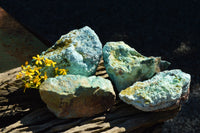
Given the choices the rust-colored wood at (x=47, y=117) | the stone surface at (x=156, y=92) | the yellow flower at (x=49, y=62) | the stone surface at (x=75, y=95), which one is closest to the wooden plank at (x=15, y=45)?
the rust-colored wood at (x=47, y=117)

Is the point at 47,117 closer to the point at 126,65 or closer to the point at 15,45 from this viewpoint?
the point at 126,65

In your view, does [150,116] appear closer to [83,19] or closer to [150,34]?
[150,34]

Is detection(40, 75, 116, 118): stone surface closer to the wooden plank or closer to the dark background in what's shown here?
the wooden plank

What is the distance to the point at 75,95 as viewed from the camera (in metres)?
2.11

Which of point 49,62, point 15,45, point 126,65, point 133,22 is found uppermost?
point 133,22

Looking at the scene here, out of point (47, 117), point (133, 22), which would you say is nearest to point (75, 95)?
point (47, 117)

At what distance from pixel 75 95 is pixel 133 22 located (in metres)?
3.25

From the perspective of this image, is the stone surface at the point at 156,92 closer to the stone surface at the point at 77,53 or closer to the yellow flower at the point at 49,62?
the stone surface at the point at 77,53

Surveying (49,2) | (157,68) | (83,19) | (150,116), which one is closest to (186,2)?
(83,19)

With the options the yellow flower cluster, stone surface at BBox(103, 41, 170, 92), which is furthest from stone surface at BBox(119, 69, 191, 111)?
the yellow flower cluster

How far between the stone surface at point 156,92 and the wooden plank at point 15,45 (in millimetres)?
1454

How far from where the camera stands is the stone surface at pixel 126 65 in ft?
7.88

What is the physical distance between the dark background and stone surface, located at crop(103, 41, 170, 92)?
189 cm

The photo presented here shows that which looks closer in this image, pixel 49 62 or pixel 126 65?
pixel 49 62
